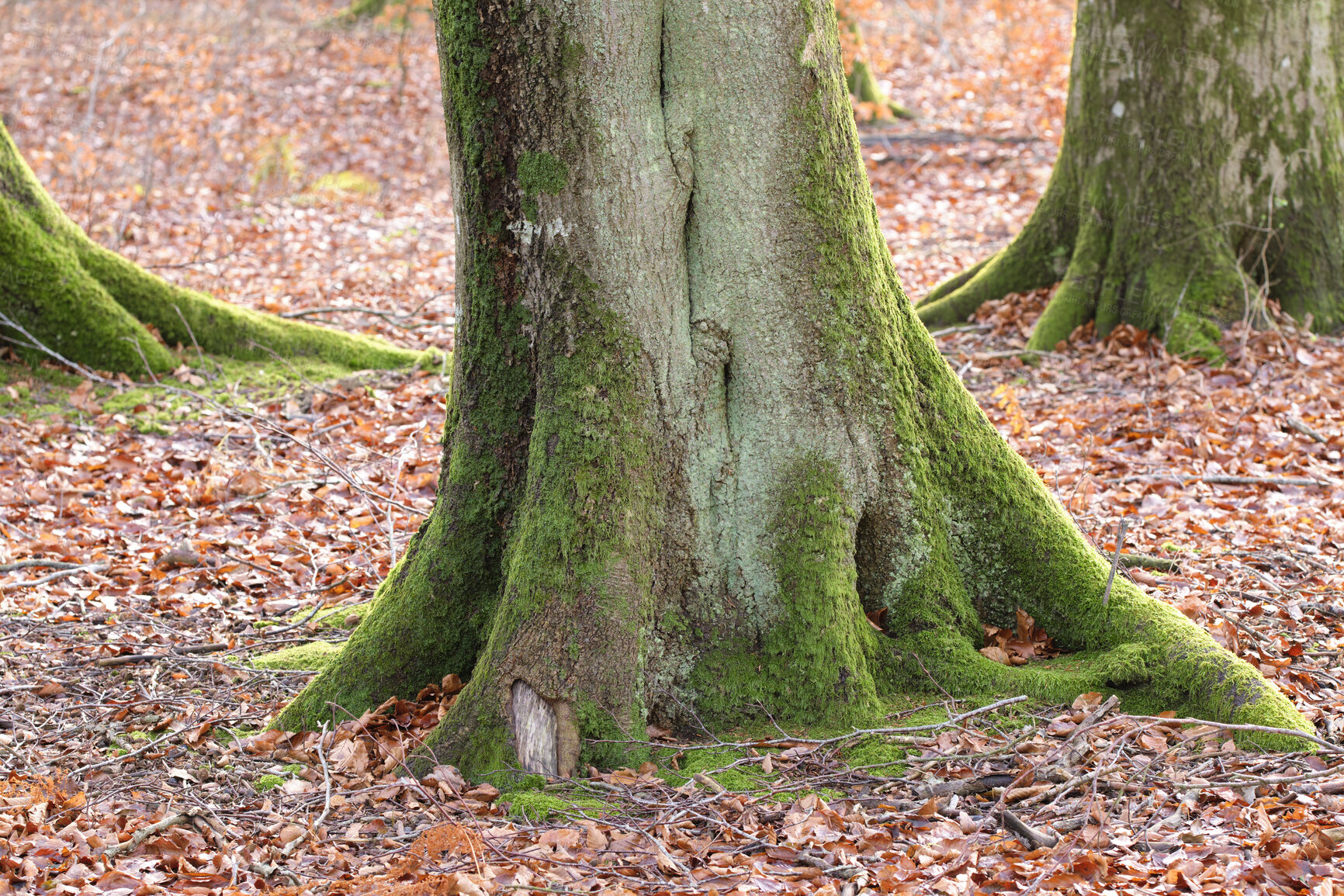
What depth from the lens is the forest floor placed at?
277 cm

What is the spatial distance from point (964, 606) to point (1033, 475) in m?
0.60

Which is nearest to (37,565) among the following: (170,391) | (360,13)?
(170,391)

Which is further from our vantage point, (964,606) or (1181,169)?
(1181,169)

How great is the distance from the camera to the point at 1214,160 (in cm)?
709

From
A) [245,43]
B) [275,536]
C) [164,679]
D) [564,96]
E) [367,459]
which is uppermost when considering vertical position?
[245,43]

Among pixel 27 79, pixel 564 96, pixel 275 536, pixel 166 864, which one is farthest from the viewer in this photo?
pixel 27 79

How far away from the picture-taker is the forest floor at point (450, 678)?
2.77 m

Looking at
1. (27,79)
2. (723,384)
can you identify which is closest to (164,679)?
(723,384)

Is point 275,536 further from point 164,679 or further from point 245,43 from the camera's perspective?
point 245,43

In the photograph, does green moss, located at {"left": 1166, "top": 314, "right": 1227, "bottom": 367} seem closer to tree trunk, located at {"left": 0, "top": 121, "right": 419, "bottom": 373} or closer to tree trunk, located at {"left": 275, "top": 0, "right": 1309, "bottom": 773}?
tree trunk, located at {"left": 275, "top": 0, "right": 1309, "bottom": 773}

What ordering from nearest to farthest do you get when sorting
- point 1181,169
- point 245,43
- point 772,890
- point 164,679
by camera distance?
point 772,890 < point 164,679 < point 1181,169 < point 245,43

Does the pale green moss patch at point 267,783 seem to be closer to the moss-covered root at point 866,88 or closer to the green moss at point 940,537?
the green moss at point 940,537

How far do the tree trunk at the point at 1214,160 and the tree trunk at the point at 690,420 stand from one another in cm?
436

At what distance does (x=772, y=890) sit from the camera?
8.60ft
